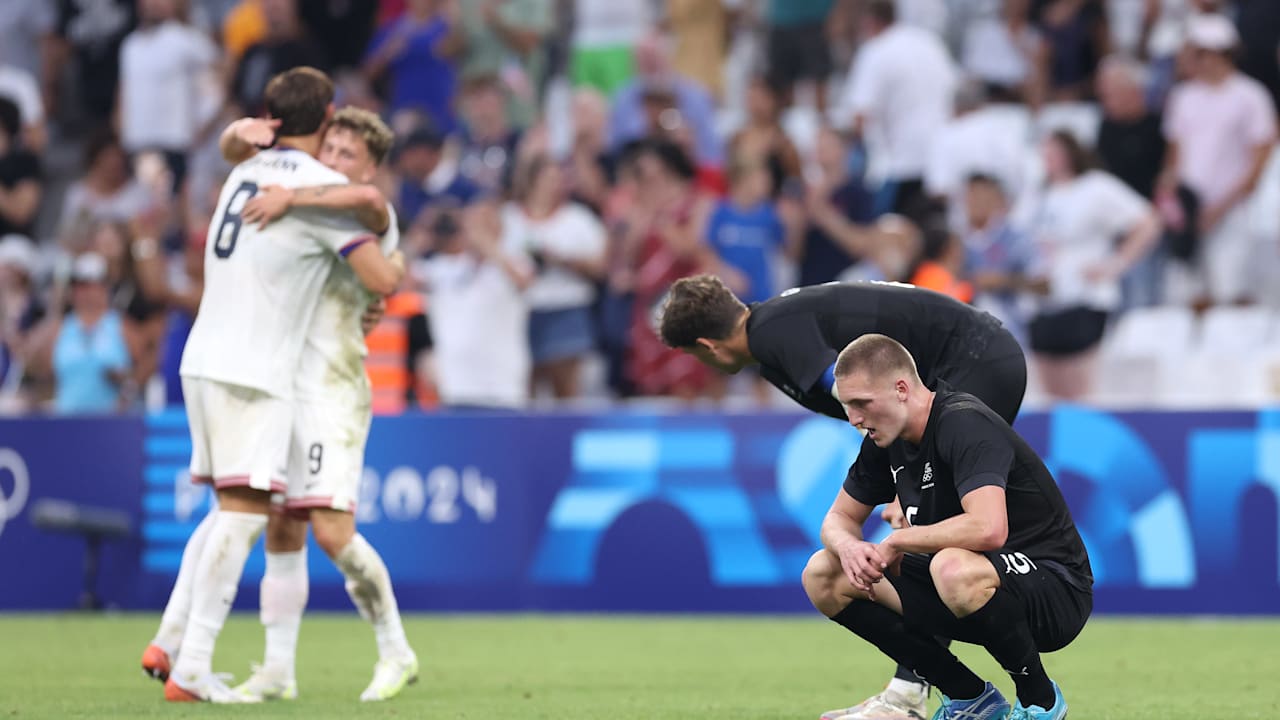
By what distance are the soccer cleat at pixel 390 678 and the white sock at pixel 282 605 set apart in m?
0.37

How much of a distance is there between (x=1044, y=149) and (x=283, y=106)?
29.6 ft

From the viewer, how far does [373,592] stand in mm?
8188

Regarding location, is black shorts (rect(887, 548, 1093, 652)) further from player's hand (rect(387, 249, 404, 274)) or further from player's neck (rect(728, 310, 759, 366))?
player's hand (rect(387, 249, 404, 274))

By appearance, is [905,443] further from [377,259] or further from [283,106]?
[283,106]

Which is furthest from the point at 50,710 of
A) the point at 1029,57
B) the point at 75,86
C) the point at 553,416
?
the point at 75,86

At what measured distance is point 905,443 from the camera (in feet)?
20.8

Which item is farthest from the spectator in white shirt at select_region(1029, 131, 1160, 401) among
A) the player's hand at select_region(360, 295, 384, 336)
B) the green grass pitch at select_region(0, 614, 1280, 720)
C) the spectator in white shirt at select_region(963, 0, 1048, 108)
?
the player's hand at select_region(360, 295, 384, 336)

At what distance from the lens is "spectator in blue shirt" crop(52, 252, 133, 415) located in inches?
585

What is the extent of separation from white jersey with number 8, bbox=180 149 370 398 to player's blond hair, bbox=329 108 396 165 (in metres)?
0.33

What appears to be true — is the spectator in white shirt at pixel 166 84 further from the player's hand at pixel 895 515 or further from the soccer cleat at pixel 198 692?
the player's hand at pixel 895 515

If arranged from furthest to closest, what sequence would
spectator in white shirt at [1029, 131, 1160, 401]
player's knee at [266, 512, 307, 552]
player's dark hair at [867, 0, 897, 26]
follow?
1. player's dark hair at [867, 0, 897, 26]
2. spectator in white shirt at [1029, 131, 1160, 401]
3. player's knee at [266, 512, 307, 552]

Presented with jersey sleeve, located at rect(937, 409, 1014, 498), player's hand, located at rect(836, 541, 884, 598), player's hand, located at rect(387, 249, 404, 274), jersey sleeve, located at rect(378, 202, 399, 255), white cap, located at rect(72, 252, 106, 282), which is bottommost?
player's hand, located at rect(836, 541, 884, 598)

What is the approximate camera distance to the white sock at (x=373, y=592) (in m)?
8.12

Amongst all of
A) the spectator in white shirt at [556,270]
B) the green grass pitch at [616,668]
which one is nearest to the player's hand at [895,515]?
the green grass pitch at [616,668]
